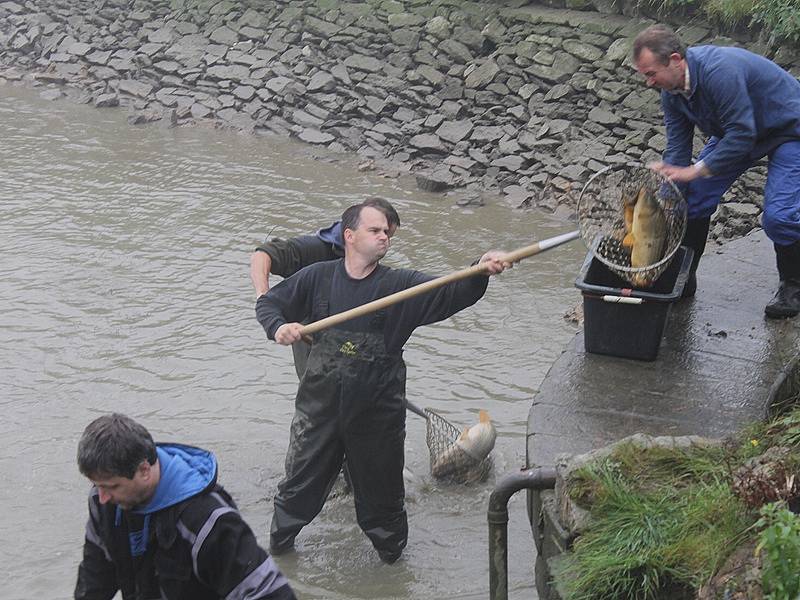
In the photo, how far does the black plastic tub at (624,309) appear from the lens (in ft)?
20.0

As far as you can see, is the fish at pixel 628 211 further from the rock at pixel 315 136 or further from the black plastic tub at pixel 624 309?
the rock at pixel 315 136

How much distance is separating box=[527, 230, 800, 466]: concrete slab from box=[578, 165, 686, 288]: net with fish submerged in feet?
1.79

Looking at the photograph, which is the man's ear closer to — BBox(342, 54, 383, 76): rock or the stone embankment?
the stone embankment

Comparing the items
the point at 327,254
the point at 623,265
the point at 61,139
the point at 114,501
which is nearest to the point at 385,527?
the point at 327,254

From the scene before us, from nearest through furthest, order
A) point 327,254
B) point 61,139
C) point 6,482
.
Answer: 1. point 327,254
2. point 6,482
3. point 61,139

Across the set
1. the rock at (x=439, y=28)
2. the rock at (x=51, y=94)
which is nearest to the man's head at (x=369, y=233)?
the rock at (x=439, y=28)

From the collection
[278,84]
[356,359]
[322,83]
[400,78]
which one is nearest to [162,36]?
[278,84]

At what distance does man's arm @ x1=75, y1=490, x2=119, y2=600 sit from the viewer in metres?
3.74

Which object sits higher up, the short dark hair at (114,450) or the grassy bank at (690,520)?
the short dark hair at (114,450)

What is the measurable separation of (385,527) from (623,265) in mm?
2020

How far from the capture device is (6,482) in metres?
7.40

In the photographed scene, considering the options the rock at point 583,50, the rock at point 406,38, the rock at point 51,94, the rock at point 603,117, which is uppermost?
the rock at point 583,50

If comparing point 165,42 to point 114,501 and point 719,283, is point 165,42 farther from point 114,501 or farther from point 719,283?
point 114,501

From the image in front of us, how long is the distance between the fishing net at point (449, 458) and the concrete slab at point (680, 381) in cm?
105
